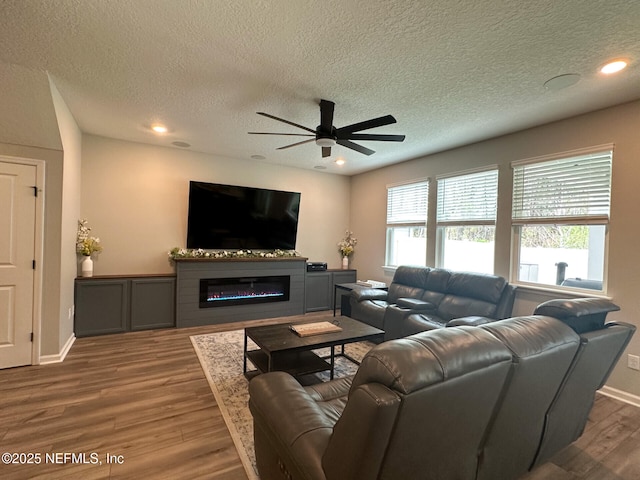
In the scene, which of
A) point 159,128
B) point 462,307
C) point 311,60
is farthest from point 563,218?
point 159,128

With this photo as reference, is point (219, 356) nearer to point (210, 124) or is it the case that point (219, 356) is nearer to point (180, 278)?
point (180, 278)

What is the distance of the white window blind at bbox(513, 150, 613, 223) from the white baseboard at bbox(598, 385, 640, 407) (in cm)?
166

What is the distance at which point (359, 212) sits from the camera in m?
6.51

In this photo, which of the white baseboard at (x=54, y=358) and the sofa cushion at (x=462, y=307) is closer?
the white baseboard at (x=54, y=358)

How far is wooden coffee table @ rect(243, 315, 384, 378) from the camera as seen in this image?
2.64m

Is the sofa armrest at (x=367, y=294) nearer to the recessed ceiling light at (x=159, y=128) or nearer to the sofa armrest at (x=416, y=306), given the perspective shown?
the sofa armrest at (x=416, y=306)

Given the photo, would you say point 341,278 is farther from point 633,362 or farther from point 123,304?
point 633,362

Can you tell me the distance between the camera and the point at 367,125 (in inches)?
111

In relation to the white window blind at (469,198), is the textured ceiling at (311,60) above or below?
above

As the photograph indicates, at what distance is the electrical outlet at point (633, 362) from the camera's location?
Answer: 282cm

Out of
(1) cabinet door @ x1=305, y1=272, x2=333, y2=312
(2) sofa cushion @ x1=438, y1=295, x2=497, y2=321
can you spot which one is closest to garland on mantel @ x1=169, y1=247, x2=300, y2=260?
(1) cabinet door @ x1=305, y1=272, x2=333, y2=312

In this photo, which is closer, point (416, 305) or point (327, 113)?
point (327, 113)

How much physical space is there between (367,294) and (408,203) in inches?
73.4

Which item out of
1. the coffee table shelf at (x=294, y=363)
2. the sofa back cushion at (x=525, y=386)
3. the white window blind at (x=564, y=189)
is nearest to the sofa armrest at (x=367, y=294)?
the coffee table shelf at (x=294, y=363)
